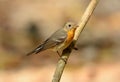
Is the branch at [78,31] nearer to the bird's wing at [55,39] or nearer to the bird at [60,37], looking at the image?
the bird's wing at [55,39]

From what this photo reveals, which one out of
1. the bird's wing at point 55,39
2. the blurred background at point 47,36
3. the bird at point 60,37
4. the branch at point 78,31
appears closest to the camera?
the branch at point 78,31

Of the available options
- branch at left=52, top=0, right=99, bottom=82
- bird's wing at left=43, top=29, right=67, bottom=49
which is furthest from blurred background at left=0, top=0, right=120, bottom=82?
branch at left=52, top=0, right=99, bottom=82

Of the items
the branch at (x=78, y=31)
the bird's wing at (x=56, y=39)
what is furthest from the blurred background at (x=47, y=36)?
the branch at (x=78, y=31)

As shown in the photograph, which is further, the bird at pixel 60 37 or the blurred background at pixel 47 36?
the blurred background at pixel 47 36

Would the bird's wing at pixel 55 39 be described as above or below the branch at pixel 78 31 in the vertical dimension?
below

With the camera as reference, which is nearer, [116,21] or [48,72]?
[48,72]

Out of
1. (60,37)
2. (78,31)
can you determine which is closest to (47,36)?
(60,37)

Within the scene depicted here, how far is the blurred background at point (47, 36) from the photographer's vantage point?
6266 millimetres

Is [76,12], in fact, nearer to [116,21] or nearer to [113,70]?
[116,21]

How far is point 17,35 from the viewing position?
723 centimetres

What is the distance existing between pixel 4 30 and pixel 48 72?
1.38m

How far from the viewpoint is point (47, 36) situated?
6.79 meters

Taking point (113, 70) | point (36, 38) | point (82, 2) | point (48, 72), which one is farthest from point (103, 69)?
point (82, 2)

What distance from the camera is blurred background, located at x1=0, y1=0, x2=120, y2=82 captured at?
627 centimetres
